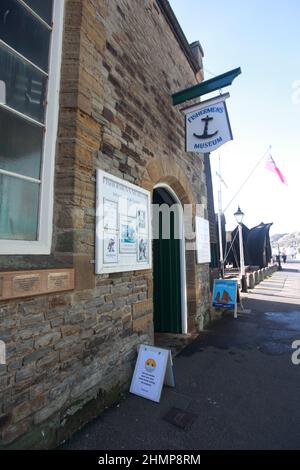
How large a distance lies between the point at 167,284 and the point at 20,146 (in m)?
4.35

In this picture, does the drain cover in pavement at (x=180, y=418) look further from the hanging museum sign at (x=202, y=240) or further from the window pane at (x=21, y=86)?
the hanging museum sign at (x=202, y=240)

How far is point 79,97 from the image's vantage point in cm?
289

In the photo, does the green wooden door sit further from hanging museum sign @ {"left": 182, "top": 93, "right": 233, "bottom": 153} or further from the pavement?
hanging museum sign @ {"left": 182, "top": 93, "right": 233, "bottom": 153}

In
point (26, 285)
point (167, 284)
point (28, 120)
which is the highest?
point (28, 120)

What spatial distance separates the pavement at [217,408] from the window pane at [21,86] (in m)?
3.17

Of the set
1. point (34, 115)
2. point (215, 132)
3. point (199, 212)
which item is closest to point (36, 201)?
point (34, 115)

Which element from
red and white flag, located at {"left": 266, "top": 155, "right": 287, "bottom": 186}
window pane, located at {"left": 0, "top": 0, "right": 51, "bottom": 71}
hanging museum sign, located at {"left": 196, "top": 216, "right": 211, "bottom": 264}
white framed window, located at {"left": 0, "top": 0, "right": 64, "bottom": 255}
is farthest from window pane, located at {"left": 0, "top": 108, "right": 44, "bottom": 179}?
red and white flag, located at {"left": 266, "top": 155, "right": 287, "bottom": 186}

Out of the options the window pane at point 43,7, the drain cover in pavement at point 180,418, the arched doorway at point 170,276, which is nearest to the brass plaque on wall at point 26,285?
the drain cover in pavement at point 180,418

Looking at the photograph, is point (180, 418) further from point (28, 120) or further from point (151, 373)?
point (28, 120)

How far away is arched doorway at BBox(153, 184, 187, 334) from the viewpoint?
5883 millimetres

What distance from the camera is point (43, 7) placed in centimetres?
281

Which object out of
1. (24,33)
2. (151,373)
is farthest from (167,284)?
(24,33)

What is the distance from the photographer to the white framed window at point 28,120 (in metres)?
2.36

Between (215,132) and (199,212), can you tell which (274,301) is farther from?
(215,132)
